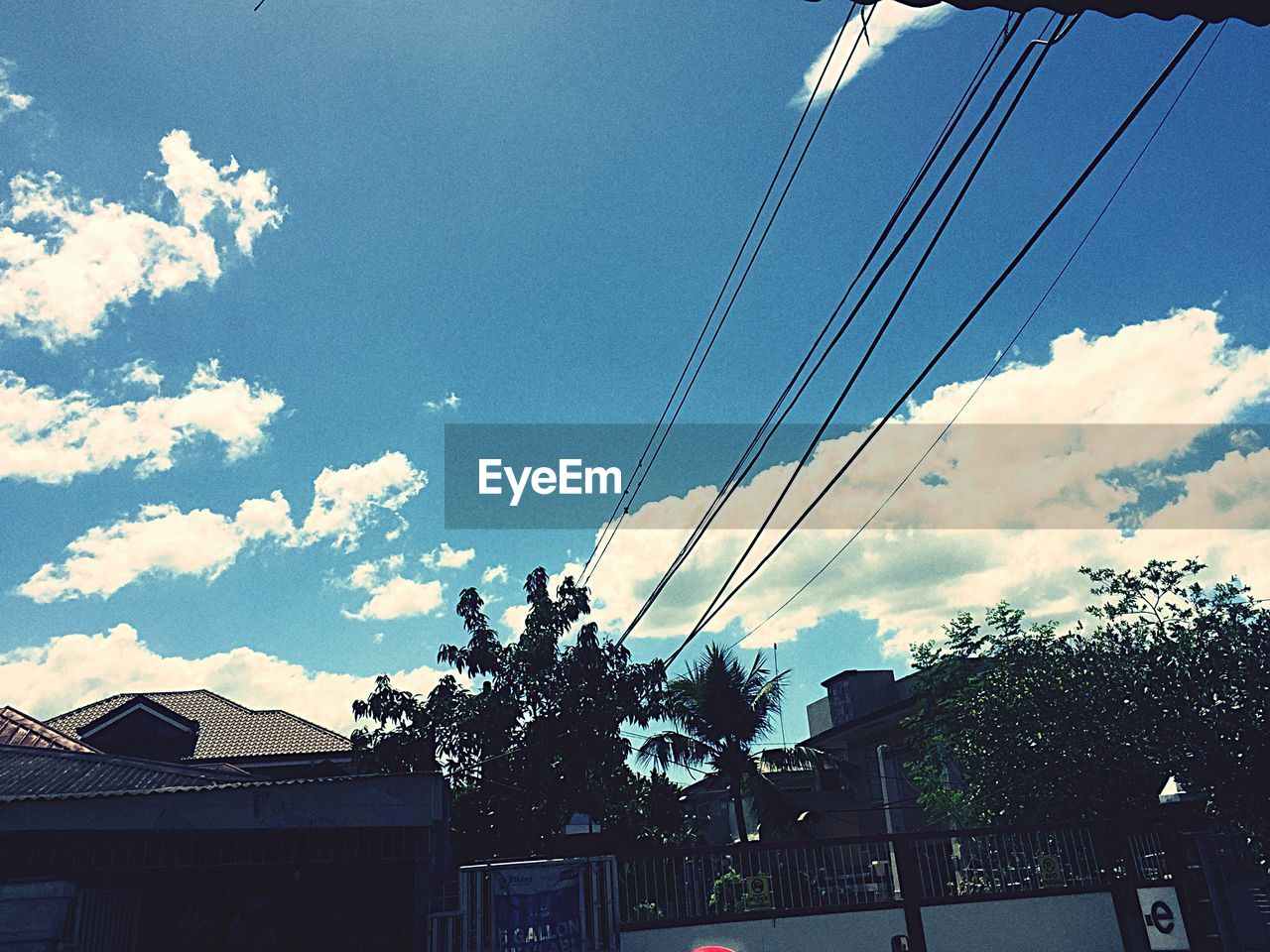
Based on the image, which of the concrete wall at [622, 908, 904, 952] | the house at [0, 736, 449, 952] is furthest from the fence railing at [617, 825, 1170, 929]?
the house at [0, 736, 449, 952]

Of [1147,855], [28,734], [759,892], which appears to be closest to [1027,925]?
[1147,855]

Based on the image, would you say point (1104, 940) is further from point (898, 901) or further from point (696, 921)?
point (696, 921)

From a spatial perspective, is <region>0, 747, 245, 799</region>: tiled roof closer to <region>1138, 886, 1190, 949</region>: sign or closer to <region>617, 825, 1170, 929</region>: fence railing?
<region>617, 825, 1170, 929</region>: fence railing

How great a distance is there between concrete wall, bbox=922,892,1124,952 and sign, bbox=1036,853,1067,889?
9.5 inches

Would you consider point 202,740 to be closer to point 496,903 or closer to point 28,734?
point 28,734

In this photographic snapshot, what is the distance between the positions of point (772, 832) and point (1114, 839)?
55.0 feet

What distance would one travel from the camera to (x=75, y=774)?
13.9m

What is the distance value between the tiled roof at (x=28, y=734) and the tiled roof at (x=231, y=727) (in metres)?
7.81

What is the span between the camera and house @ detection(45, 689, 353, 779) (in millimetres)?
27125

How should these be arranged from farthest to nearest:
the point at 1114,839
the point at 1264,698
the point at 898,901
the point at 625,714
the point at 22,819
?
the point at 625,714, the point at 1264,698, the point at 1114,839, the point at 898,901, the point at 22,819

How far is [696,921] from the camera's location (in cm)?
A: 1084

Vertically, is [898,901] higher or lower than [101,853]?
lower

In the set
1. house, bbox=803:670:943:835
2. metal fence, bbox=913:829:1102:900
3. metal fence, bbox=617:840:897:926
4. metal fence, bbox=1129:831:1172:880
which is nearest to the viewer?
metal fence, bbox=617:840:897:926

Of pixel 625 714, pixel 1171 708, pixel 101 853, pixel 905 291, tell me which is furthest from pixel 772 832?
pixel 905 291
